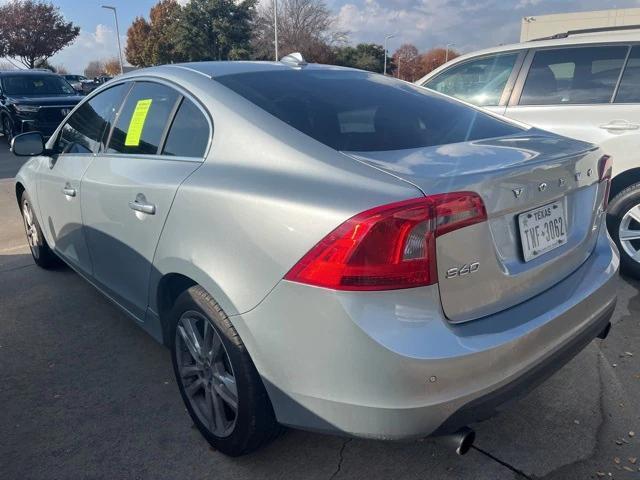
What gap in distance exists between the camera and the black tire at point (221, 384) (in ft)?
6.53

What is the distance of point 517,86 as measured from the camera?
4.52 meters

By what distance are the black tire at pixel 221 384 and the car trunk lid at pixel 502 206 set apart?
2.60 ft

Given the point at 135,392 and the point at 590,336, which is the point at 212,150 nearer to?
the point at 135,392

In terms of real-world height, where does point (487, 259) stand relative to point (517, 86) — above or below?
below

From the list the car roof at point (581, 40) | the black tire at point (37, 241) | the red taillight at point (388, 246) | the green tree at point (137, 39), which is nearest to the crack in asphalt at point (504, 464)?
the red taillight at point (388, 246)

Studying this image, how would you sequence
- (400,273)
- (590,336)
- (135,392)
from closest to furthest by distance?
(400,273) < (590,336) < (135,392)

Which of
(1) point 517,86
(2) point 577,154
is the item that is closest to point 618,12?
(1) point 517,86

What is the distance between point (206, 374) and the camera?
231 centimetres

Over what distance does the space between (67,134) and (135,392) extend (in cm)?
197

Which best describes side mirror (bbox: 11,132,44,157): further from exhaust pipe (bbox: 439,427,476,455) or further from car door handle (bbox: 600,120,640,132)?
car door handle (bbox: 600,120,640,132)

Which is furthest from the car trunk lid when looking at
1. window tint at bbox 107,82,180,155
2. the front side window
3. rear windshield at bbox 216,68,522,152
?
the front side window

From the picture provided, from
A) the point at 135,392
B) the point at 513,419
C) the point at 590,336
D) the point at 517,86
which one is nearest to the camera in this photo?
the point at 590,336

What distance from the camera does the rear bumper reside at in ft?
5.29

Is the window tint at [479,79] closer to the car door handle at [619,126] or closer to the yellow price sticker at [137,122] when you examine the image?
the car door handle at [619,126]
